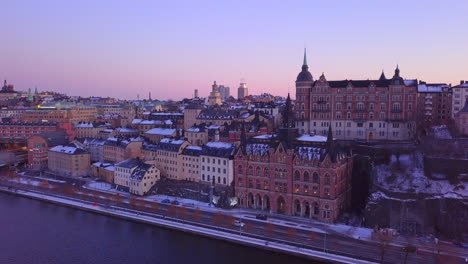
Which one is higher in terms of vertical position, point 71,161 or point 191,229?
point 71,161

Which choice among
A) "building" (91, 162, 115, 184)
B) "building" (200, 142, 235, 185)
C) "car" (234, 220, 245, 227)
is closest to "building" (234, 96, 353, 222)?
"building" (200, 142, 235, 185)

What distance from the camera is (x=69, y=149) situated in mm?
113000

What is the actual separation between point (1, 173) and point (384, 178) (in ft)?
348

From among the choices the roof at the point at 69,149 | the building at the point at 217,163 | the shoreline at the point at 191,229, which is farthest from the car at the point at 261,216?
the roof at the point at 69,149

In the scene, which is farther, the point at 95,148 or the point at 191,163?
the point at 95,148

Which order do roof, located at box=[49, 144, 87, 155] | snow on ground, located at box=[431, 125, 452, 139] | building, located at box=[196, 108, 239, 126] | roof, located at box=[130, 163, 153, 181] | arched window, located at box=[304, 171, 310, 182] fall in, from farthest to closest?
building, located at box=[196, 108, 239, 126] → roof, located at box=[49, 144, 87, 155] → roof, located at box=[130, 163, 153, 181] → snow on ground, located at box=[431, 125, 452, 139] → arched window, located at box=[304, 171, 310, 182]

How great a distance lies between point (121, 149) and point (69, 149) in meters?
16.6

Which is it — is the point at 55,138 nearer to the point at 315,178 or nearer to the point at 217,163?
the point at 217,163

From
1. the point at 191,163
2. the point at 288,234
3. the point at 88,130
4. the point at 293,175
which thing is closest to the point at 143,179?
the point at 191,163

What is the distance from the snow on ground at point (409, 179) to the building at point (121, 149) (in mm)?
58170

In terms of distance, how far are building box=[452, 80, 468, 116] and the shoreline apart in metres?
56.6

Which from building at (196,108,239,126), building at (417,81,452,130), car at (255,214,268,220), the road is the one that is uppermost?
building at (417,81,452,130)

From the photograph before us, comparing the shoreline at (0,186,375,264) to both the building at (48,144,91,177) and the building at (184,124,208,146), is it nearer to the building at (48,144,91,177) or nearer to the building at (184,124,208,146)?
the building at (48,144,91,177)

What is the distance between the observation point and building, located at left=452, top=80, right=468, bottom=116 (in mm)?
90994
